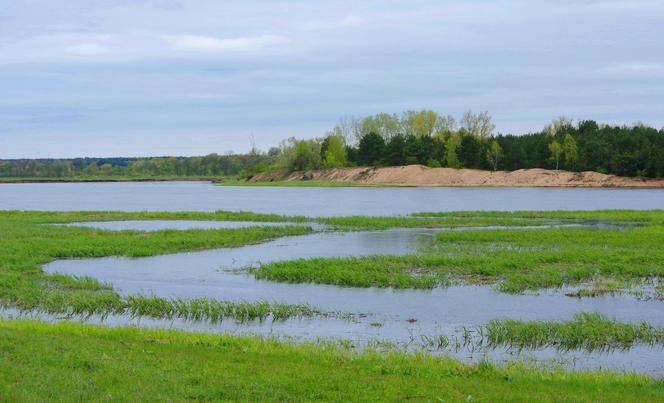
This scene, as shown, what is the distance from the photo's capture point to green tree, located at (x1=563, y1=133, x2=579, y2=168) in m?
134

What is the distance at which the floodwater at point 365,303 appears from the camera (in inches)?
648

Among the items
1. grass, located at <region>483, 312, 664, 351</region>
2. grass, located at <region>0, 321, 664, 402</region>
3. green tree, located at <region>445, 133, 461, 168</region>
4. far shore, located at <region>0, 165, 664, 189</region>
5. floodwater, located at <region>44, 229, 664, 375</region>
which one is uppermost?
green tree, located at <region>445, 133, 461, 168</region>

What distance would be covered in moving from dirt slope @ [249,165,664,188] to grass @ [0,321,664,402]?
4717 inches

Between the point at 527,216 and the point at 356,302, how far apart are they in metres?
35.4

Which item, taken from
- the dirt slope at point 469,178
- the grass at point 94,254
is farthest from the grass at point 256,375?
the dirt slope at point 469,178

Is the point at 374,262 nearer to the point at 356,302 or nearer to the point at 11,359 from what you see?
the point at 356,302

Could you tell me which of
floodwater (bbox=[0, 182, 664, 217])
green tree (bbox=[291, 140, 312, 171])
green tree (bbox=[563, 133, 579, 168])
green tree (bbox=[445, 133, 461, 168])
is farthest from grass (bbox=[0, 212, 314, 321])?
green tree (bbox=[291, 140, 312, 171])

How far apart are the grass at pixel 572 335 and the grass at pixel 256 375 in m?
2.95

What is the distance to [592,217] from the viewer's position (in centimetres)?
5341

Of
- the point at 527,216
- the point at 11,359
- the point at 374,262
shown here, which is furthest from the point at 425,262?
the point at 527,216

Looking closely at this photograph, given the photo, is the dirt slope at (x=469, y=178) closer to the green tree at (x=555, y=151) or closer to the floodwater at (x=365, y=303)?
the green tree at (x=555, y=151)

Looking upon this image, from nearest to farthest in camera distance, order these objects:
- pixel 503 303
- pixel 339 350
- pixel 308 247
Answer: pixel 339 350
pixel 503 303
pixel 308 247

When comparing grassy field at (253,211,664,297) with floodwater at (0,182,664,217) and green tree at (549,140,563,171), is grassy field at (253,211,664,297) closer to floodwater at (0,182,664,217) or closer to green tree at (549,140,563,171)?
floodwater at (0,182,664,217)

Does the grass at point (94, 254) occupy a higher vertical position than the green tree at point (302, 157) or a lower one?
lower
